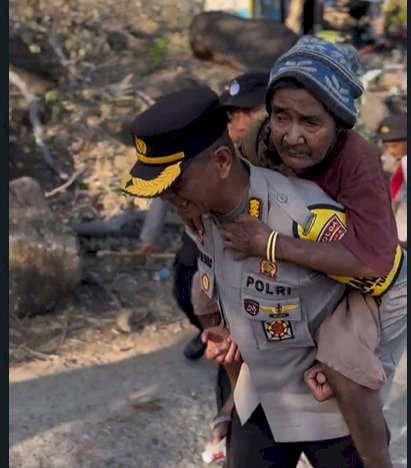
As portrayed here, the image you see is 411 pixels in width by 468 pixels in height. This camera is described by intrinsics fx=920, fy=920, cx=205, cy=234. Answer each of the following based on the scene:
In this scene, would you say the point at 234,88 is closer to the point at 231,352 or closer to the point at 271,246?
the point at 231,352

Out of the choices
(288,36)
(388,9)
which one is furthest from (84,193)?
(388,9)

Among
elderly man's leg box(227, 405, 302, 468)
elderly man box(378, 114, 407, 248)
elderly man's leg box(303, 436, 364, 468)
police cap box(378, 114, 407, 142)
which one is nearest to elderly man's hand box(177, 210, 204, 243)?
elderly man's leg box(227, 405, 302, 468)

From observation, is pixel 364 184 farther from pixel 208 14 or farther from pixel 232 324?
pixel 208 14

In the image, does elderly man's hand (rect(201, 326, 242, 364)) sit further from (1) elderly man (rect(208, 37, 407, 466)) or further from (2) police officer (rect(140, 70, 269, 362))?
(2) police officer (rect(140, 70, 269, 362))

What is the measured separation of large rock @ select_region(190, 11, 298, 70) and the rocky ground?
0.62ft

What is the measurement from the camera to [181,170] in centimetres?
198

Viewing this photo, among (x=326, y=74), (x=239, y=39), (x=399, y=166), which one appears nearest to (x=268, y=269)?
(x=326, y=74)

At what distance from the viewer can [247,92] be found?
3281 mm

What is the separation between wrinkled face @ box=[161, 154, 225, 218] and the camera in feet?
6.55

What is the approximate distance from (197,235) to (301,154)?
0.34 metres

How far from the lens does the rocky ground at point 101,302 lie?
402 cm

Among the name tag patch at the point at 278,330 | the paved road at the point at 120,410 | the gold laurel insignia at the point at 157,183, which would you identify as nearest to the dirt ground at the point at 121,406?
the paved road at the point at 120,410

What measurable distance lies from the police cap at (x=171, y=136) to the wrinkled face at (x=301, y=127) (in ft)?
0.49

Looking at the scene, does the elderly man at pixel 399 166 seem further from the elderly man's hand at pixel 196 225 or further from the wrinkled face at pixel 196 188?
the wrinkled face at pixel 196 188
